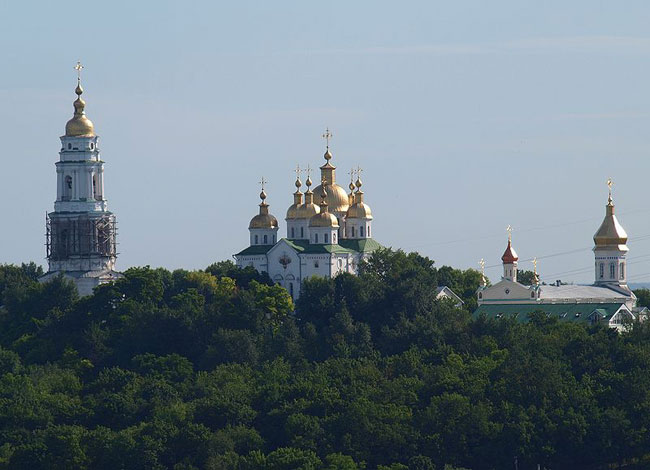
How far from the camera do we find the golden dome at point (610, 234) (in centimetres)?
11938

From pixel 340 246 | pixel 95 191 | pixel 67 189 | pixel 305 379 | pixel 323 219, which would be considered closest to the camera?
pixel 305 379

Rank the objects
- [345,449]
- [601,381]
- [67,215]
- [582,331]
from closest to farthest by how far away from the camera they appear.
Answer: [345,449], [601,381], [582,331], [67,215]

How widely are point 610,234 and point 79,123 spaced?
23853 millimetres

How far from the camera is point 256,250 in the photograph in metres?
116

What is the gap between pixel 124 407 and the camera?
9531 centimetres

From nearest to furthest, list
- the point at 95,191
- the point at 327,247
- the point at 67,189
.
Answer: the point at 327,247 < the point at 67,189 < the point at 95,191

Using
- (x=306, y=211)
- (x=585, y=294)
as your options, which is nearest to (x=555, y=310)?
(x=585, y=294)

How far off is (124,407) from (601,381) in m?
16.8

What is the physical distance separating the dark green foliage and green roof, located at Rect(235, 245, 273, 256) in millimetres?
860

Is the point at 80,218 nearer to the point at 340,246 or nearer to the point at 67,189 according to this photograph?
the point at 67,189

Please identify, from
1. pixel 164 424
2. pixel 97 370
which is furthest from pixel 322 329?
pixel 164 424

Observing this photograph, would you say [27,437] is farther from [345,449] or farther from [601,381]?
[601,381]

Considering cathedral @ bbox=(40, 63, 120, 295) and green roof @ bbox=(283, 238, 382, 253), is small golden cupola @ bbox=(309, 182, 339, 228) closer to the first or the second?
green roof @ bbox=(283, 238, 382, 253)

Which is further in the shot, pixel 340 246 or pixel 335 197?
pixel 335 197
